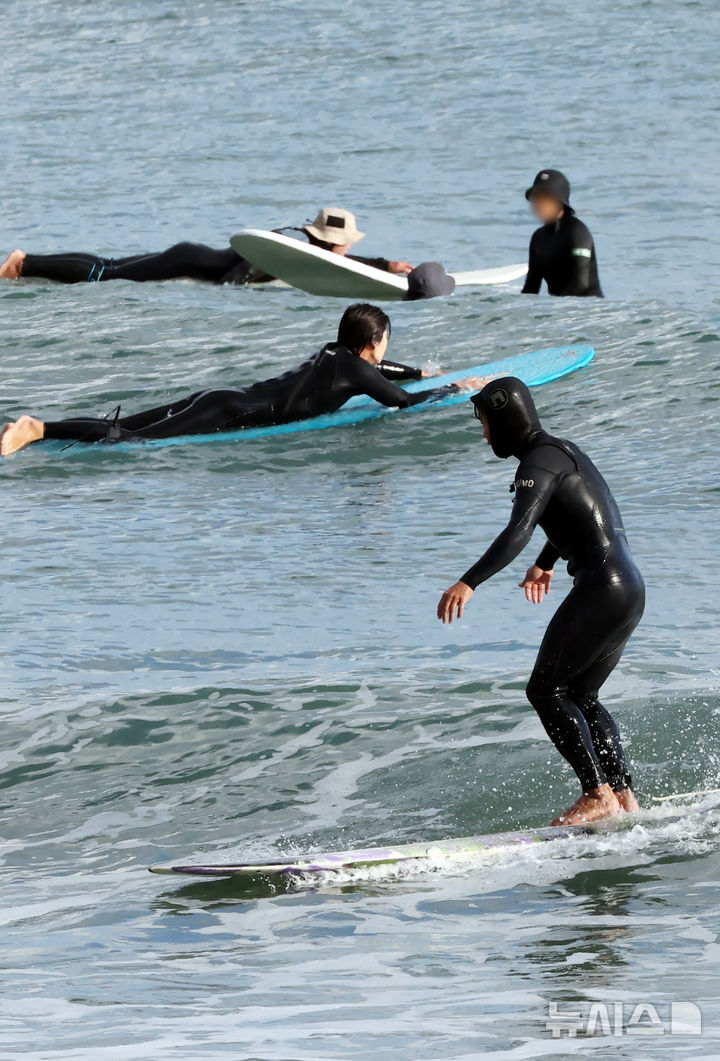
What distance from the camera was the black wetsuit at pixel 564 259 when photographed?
566 inches

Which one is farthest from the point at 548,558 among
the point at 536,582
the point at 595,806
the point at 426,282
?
the point at 426,282

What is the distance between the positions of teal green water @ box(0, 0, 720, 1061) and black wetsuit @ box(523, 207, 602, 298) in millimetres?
384

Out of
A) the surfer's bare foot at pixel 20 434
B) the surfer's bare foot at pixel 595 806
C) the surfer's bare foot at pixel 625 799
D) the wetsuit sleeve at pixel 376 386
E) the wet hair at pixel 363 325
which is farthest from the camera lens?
the surfer's bare foot at pixel 20 434

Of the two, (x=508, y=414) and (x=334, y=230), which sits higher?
(x=334, y=230)

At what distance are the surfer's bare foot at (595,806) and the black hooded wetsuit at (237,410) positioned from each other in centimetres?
611

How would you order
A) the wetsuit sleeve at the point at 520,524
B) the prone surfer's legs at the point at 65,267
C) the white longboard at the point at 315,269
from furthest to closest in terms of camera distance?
the prone surfer's legs at the point at 65,267 → the white longboard at the point at 315,269 → the wetsuit sleeve at the point at 520,524

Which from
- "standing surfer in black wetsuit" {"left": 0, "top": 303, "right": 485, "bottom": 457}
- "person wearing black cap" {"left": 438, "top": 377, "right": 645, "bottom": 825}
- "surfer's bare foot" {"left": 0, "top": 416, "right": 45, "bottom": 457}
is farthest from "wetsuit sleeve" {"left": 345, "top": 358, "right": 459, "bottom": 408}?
"person wearing black cap" {"left": 438, "top": 377, "right": 645, "bottom": 825}

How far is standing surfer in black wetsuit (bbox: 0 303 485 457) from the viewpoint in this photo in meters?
11.7

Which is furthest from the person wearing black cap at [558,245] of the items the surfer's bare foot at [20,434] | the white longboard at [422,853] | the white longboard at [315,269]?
the white longboard at [422,853]

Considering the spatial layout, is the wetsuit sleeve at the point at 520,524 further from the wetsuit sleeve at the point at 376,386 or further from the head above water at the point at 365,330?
the wetsuit sleeve at the point at 376,386

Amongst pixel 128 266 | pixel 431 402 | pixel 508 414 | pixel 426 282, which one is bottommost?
pixel 431 402

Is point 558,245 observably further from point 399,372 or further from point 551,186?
Answer: point 399,372

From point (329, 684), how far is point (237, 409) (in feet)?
15.2

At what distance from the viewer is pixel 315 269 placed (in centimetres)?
1631
